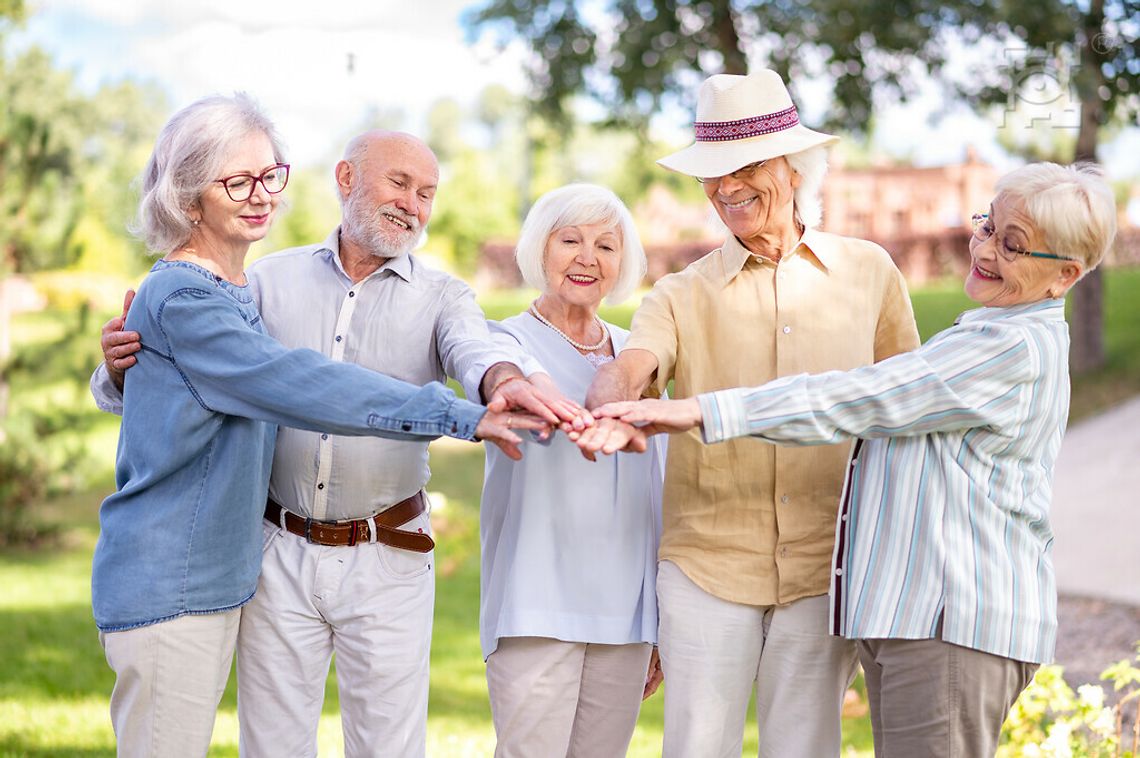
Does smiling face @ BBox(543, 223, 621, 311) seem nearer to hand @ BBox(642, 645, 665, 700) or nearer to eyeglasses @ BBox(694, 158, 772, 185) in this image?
eyeglasses @ BBox(694, 158, 772, 185)

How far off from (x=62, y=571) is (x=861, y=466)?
29.0 ft

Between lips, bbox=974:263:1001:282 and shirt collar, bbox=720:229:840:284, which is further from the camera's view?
shirt collar, bbox=720:229:840:284

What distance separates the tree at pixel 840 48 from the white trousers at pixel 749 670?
34.8ft

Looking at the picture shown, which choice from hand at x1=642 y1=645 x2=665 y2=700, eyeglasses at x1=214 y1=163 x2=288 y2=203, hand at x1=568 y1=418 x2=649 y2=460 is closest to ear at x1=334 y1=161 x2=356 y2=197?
eyeglasses at x1=214 y1=163 x2=288 y2=203

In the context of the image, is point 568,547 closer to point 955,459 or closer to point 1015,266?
point 955,459

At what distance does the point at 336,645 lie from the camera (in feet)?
11.5

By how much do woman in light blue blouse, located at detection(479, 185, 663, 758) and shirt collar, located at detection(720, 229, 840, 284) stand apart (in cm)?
43

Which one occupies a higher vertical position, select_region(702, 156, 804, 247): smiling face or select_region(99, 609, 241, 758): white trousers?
select_region(702, 156, 804, 247): smiling face

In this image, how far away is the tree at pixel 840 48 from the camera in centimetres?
1303

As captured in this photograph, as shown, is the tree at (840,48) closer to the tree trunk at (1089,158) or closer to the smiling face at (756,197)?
the tree trunk at (1089,158)

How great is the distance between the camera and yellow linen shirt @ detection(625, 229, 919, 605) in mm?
3260

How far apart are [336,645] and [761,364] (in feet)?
4.61

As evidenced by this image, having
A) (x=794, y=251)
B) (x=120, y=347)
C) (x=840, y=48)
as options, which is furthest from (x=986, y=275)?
(x=840, y=48)

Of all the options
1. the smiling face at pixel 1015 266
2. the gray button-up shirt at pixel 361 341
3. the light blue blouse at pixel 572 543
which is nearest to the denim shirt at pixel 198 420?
the gray button-up shirt at pixel 361 341
